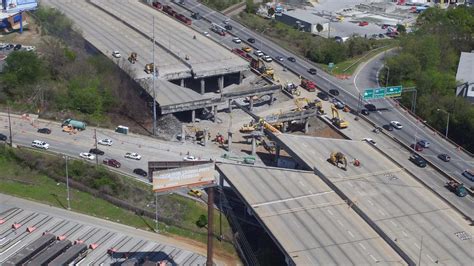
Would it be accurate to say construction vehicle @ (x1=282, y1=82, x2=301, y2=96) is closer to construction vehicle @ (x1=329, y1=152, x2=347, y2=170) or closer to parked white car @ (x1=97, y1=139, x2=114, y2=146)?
construction vehicle @ (x1=329, y1=152, x2=347, y2=170)

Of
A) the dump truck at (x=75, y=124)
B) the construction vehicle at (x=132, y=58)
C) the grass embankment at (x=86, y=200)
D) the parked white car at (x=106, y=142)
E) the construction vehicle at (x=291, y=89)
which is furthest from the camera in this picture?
the construction vehicle at (x=132, y=58)

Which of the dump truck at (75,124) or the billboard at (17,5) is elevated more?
the billboard at (17,5)

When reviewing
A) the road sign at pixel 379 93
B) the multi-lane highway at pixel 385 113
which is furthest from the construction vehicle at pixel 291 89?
the road sign at pixel 379 93

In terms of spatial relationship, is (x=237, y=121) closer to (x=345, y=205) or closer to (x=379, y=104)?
(x=379, y=104)

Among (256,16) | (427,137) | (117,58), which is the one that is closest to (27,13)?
(117,58)

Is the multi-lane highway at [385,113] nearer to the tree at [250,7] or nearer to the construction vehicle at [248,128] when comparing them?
the tree at [250,7]

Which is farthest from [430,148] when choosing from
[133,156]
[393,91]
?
[133,156]

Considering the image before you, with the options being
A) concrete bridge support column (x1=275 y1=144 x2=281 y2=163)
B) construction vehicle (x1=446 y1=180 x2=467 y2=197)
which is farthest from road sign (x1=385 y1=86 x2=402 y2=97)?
concrete bridge support column (x1=275 y1=144 x2=281 y2=163)

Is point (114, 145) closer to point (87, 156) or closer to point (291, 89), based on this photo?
point (87, 156)
